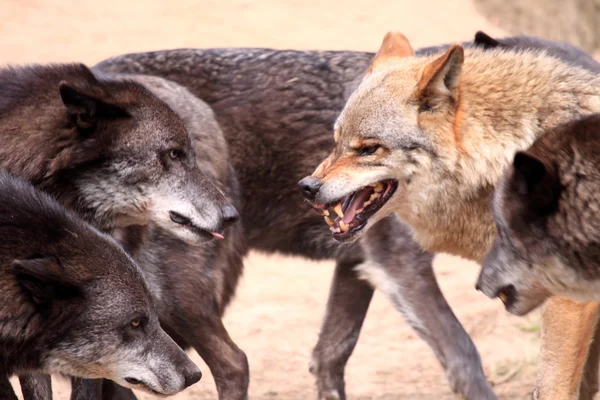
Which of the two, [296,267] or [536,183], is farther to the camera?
[296,267]

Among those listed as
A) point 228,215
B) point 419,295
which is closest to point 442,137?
point 228,215

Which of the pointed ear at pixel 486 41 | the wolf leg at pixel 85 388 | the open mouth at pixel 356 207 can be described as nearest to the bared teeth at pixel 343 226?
the open mouth at pixel 356 207

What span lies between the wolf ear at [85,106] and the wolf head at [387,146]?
1100mm

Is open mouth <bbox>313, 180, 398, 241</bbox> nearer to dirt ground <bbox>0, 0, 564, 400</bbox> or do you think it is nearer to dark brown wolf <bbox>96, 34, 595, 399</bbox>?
dark brown wolf <bbox>96, 34, 595, 399</bbox>

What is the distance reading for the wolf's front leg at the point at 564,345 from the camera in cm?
595

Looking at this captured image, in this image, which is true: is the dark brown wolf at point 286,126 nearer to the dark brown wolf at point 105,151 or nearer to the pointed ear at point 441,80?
the dark brown wolf at point 105,151

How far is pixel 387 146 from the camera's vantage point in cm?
550

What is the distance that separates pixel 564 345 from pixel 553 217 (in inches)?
66.4

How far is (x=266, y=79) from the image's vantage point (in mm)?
7227

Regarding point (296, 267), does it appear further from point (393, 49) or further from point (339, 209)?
point (339, 209)

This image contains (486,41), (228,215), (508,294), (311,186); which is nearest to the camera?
(508,294)

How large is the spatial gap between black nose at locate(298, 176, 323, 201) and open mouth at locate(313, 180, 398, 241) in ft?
0.22

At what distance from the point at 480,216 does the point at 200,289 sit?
5.68ft

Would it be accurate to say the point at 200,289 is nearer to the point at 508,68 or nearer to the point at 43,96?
the point at 43,96
